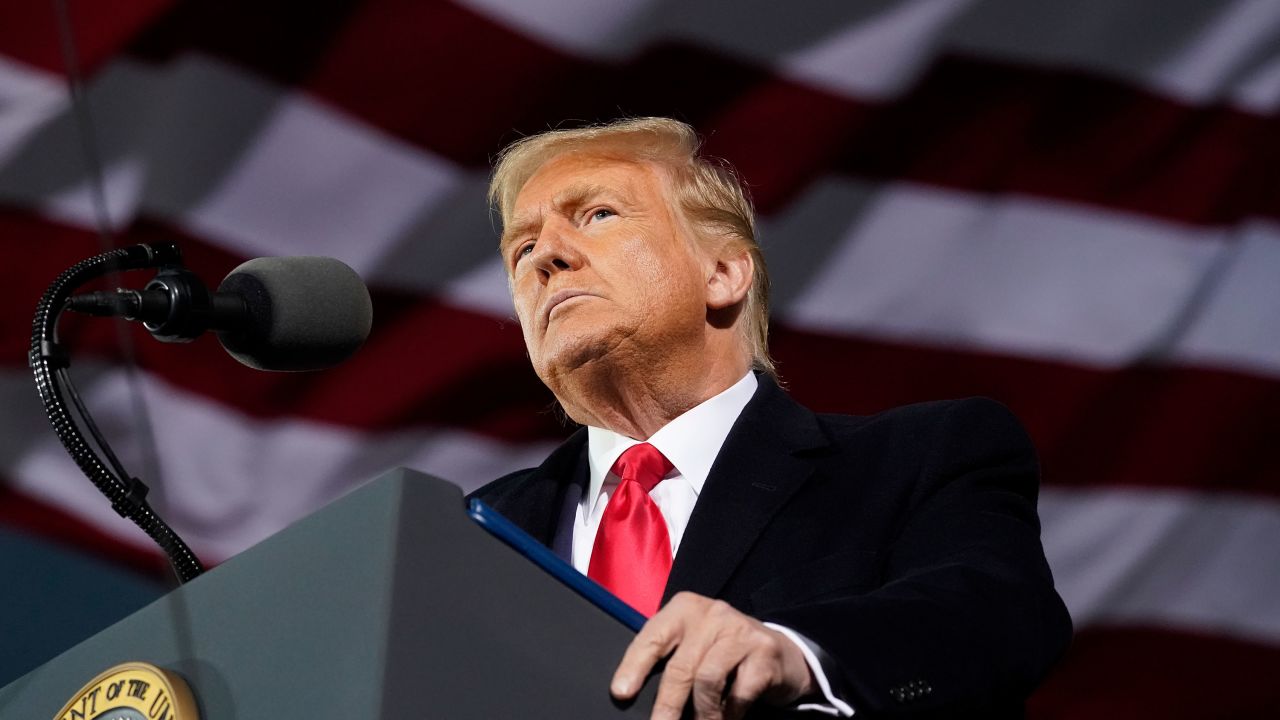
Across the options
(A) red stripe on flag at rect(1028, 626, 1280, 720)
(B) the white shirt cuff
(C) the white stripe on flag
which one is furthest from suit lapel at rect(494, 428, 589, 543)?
(A) red stripe on flag at rect(1028, 626, 1280, 720)

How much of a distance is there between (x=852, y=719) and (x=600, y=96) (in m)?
2.25

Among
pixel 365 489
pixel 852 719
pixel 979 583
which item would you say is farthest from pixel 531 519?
pixel 365 489

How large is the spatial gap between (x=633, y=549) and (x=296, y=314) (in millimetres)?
517

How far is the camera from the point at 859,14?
10.1 ft

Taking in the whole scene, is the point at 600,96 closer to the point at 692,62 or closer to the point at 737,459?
the point at 692,62

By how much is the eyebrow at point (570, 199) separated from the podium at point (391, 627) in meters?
1.10

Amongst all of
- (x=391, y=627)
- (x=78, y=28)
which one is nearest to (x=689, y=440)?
(x=391, y=627)

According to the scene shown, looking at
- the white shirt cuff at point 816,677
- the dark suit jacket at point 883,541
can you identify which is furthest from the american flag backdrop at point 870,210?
the white shirt cuff at point 816,677

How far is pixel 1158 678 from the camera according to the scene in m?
3.12

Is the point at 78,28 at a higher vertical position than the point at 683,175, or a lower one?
higher

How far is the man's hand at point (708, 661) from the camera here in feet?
2.79

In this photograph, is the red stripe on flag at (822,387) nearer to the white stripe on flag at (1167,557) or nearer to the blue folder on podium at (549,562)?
the white stripe on flag at (1167,557)

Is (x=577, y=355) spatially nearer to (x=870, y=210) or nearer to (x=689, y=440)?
(x=689, y=440)

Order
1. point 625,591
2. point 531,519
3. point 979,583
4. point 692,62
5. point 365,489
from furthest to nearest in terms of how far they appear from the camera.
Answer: point 692,62 < point 531,519 < point 625,591 < point 979,583 < point 365,489
